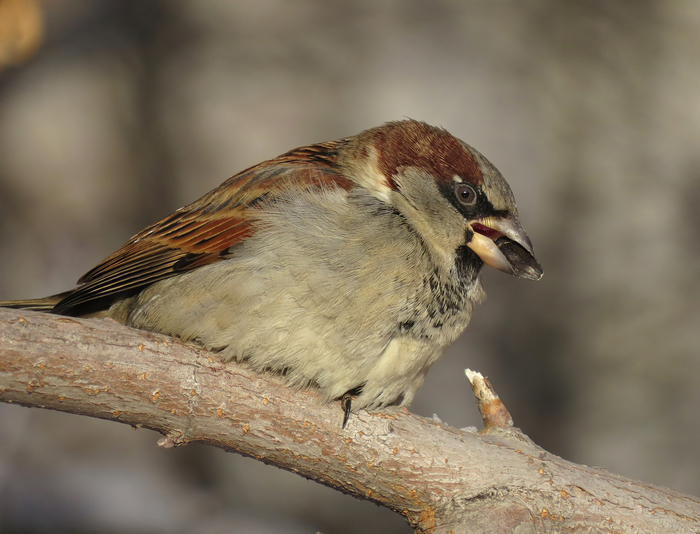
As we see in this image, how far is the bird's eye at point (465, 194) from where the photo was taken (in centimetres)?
237

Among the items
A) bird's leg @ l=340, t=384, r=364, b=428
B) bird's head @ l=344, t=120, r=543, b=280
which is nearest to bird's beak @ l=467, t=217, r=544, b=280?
bird's head @ l=344, t=120, r=543, b=280

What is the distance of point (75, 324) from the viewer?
1932 mm

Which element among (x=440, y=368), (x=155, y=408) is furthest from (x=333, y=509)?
(x=155, y=408)

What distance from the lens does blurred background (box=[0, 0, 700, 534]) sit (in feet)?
14.9

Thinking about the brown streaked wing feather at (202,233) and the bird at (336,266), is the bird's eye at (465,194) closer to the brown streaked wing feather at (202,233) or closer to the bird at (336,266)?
the bird at (336,266)

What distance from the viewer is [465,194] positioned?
7.80 ft

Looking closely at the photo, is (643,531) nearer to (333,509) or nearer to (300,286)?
(300,286)

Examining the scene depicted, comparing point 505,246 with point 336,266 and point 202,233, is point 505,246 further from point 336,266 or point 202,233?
point 202,233

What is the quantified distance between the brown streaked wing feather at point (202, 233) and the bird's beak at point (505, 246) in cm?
52

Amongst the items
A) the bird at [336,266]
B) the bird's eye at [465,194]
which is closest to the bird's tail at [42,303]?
the bird at [336,266]

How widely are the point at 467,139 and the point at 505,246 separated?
2.49m

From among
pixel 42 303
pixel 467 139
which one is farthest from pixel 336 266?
pixel 467 139

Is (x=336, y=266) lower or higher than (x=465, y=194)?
lower

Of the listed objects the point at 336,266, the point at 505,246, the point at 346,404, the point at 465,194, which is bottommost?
the point at 346,404
